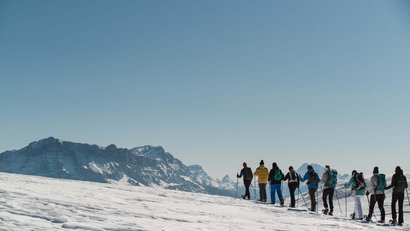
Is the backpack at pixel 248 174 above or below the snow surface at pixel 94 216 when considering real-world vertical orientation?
above

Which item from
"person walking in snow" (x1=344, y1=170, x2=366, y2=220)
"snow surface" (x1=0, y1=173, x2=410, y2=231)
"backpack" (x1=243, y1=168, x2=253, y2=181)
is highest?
"backpack" (x1=243, y1=168, x2=253, y2=181)

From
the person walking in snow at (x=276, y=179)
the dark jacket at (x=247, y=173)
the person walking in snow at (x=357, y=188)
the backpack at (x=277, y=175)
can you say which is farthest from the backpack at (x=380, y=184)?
the dark jacket at (x=247, y=173)

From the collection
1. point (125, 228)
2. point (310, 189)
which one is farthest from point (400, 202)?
point (125, 228)

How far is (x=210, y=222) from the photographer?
42.2 feet

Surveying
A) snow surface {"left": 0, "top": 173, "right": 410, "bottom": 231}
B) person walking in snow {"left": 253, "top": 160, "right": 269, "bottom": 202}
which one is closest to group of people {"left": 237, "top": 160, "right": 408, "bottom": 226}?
person walking in snow {"left": 253, "top": 160, "right": 269, "bottom": 202}

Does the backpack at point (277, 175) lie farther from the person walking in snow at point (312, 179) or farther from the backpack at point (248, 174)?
the backpack at point (248, 174)

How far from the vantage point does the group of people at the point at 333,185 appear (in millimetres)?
20656

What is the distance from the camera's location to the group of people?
813 inches

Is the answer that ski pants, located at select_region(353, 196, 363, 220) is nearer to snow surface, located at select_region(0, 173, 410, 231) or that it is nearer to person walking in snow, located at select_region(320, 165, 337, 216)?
person walking in snow, located at select_region(320, 165, 337, 216)

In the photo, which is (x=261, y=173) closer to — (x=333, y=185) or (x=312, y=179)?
(x=312, y=179)

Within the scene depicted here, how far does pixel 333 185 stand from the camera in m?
23.8

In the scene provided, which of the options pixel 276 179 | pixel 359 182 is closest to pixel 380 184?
pixel 359 182

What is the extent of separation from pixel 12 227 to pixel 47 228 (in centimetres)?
70

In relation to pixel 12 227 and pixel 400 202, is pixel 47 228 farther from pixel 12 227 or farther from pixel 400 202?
pixel 400 202
